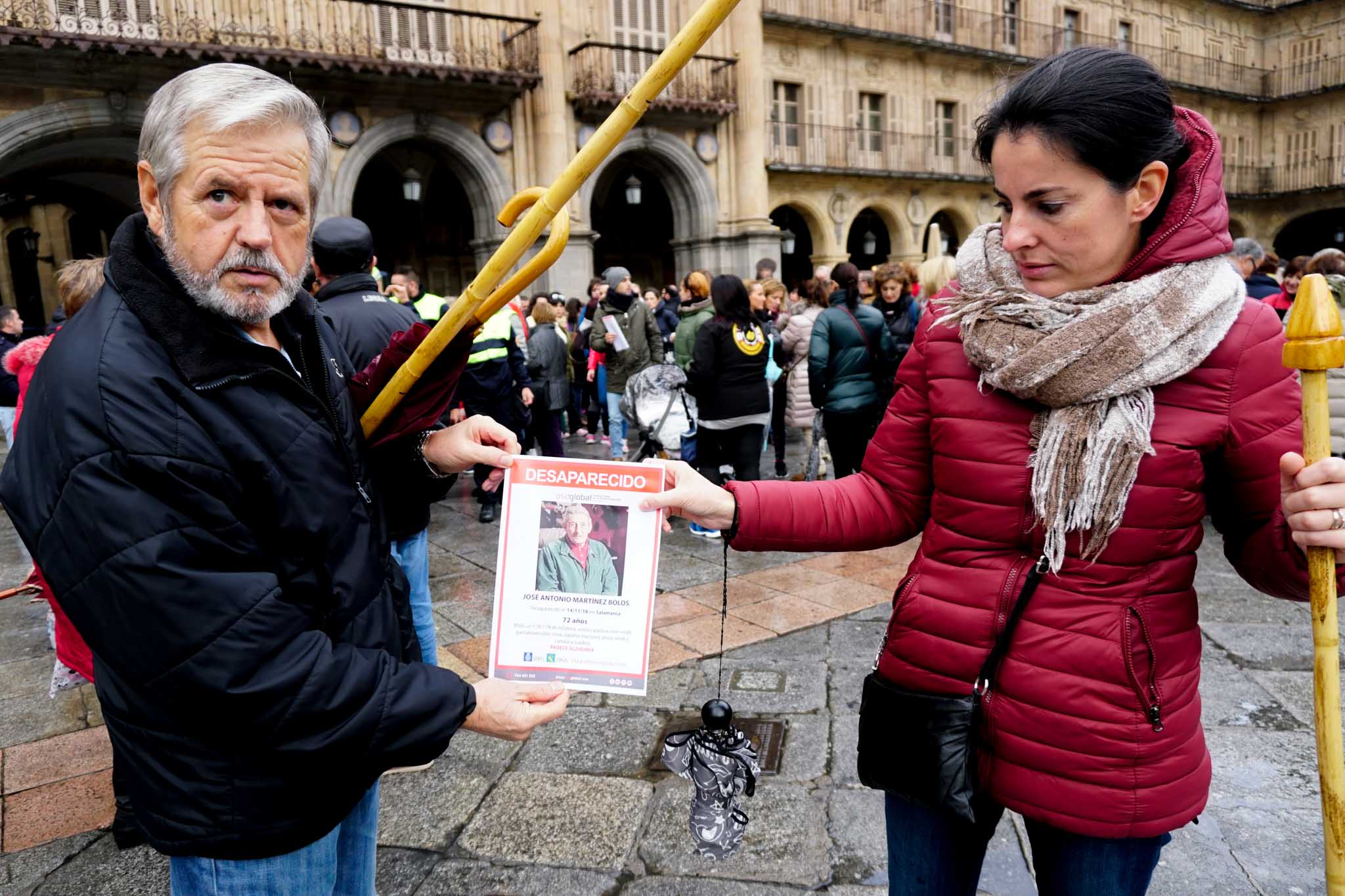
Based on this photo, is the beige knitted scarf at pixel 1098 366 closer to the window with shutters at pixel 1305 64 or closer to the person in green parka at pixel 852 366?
the person in green parka at pixel 852 366

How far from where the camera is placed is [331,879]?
153cm

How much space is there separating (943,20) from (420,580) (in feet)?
77.3

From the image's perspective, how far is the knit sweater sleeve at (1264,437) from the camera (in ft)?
4.41

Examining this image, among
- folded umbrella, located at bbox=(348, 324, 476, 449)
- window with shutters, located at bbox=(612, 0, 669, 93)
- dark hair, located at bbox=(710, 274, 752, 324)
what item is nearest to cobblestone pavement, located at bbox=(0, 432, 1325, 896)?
folded umbrella, located at bbox=(348, 324, 476, 449)

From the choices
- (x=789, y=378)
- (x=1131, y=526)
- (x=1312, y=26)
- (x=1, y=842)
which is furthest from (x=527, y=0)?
(x=1312, y=26)

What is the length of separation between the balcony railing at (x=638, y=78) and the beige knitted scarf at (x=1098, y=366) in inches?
566

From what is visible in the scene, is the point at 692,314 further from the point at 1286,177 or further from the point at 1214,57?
the point at 1286,177

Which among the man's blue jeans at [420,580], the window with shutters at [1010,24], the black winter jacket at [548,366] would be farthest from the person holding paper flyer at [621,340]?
the window with shutters at [1010,24]

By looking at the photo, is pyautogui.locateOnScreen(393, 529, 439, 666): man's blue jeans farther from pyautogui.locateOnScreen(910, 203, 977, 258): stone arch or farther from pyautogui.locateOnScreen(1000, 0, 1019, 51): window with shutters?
pyautogui.locateOnScreen(1000, 0, 1019, 51): window with shutters

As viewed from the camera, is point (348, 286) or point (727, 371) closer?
point (348, 286)

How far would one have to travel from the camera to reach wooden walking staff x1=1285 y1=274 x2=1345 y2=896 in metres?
1.16

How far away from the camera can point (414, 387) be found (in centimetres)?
159

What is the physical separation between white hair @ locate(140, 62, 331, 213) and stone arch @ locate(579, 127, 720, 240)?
1631 centimetres

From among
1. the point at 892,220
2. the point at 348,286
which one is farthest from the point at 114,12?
the point at 892,220
